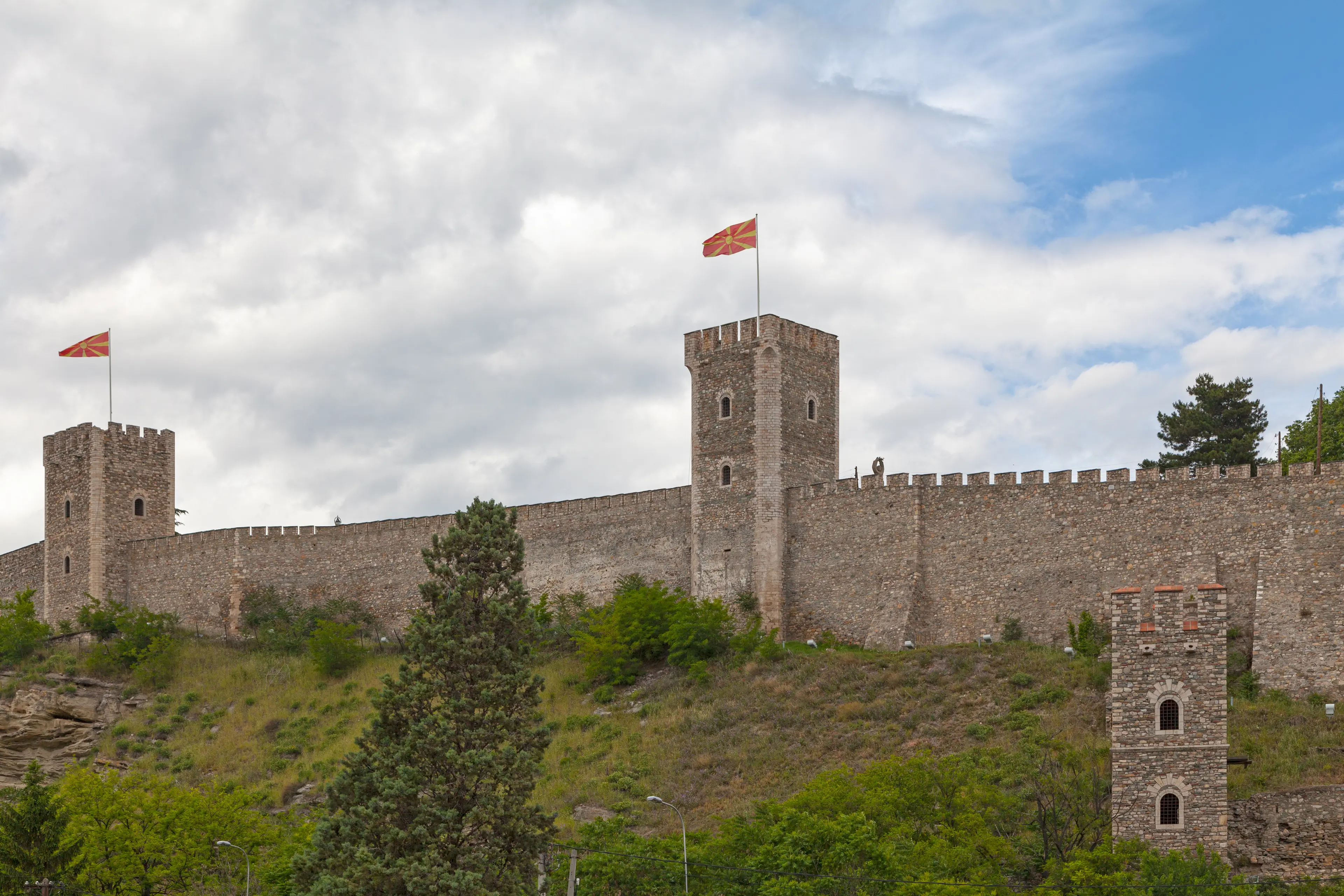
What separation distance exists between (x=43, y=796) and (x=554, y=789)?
12175 millimetres

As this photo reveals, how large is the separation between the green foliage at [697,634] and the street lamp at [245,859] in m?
13.7

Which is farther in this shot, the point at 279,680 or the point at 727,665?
the point at 279,680

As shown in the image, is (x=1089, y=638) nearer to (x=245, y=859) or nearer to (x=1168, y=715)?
(x=1168, y=715)

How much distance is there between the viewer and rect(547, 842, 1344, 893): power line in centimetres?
3188

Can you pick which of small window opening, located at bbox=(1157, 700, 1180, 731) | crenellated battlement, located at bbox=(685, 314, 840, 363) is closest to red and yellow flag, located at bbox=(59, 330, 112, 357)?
crenellated battlement, located at bbox=(685, 314, 840, 363)

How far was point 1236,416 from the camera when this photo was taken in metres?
59.7

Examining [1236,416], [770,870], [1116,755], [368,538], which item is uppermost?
[1236,416]

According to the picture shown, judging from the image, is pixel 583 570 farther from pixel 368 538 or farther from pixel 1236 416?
pixel 1236 416

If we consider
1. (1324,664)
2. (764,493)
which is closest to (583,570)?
(764,493)

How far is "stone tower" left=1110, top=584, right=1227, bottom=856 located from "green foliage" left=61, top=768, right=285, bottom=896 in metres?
19.8

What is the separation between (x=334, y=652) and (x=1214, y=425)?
99.1 feet

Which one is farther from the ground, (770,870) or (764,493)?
(764,493)

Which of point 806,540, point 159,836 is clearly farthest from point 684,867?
point 806,540

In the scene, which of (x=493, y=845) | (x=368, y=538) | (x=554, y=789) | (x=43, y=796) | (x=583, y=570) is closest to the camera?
(x=493, y=845)
